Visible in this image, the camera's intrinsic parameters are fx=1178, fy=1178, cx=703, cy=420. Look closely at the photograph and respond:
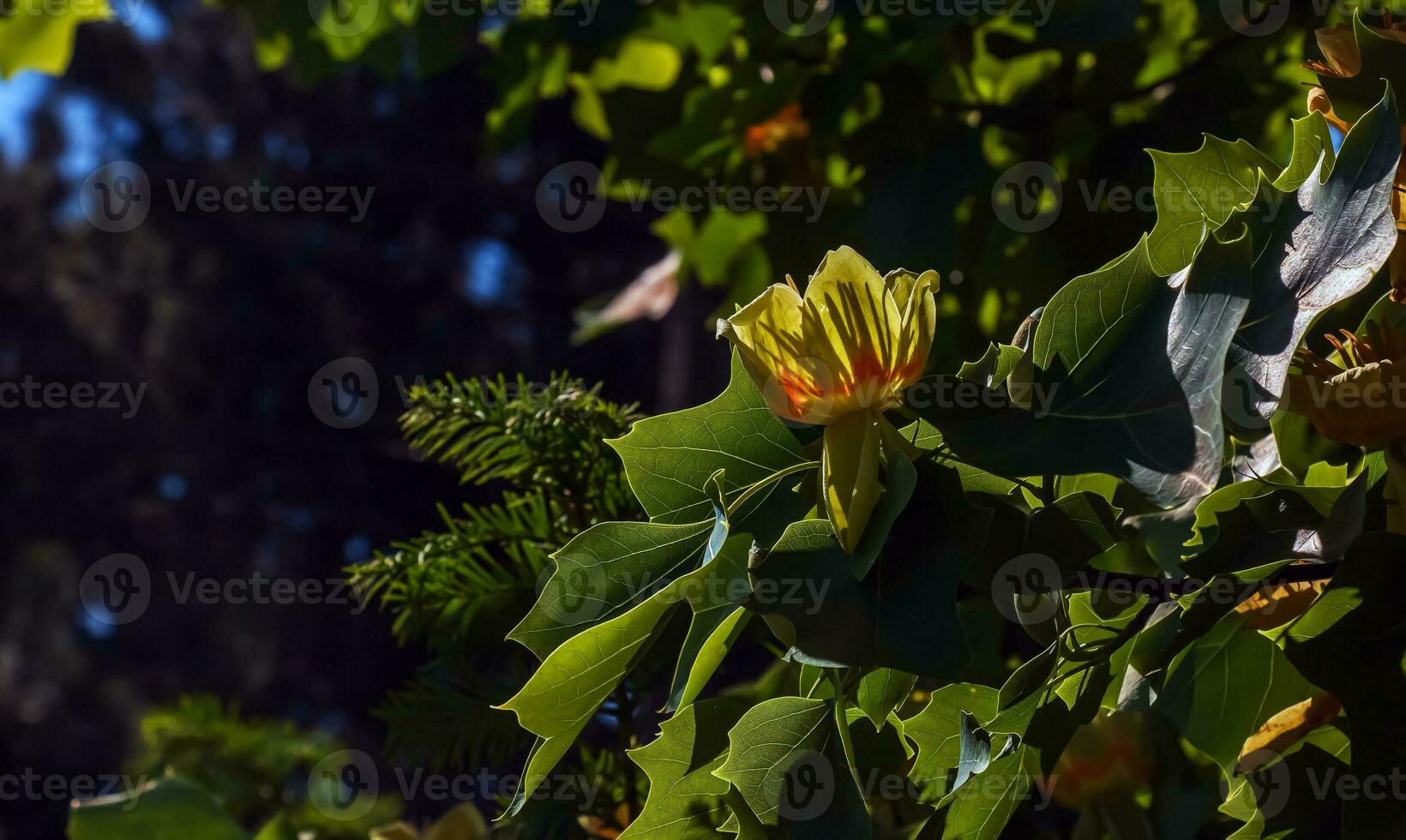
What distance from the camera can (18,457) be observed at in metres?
7.46

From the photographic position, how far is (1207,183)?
0.49m

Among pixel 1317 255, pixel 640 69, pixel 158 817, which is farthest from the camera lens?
pixel 640 69

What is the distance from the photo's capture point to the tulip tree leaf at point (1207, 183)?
1.56 ft


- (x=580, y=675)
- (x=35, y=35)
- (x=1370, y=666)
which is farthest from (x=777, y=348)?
(x=35, y=35)

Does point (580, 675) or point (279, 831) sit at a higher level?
point (580, 675)

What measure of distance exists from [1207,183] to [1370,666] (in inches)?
7.9

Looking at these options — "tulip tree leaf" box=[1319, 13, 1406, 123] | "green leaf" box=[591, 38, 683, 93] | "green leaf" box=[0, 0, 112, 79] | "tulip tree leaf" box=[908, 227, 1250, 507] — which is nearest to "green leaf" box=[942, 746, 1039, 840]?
"tulip tree leaf" box=[908, 227, 1250, 507]

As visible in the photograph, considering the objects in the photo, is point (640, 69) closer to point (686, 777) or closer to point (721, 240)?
point (721, 240)

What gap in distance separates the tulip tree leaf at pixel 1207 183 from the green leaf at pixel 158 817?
2.20 ft

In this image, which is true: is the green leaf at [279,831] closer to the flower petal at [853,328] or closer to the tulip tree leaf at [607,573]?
the tulip tree leaf at [607,573]

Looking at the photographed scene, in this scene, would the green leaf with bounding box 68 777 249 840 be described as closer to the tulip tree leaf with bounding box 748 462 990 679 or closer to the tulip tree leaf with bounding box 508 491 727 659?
the tulip tree leaf with bounding box 508 491 727 659

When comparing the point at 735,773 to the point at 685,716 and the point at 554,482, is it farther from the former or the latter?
the point at 554,482

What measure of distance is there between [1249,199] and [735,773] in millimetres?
312

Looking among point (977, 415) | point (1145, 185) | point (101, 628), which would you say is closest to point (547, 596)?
point (977, 415)
